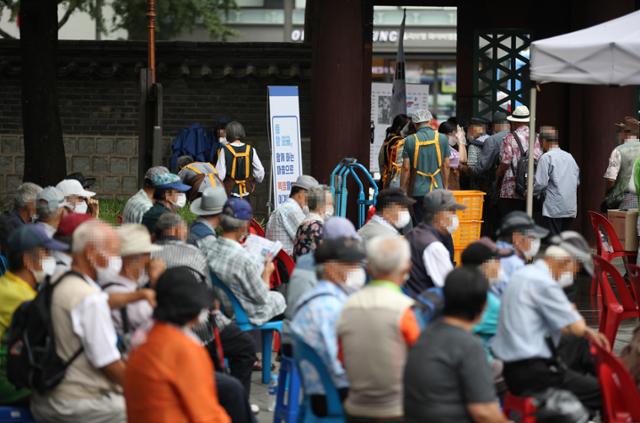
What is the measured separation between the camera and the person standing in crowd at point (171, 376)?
5.33 m

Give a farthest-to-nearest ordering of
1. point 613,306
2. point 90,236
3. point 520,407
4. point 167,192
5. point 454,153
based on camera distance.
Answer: point 454,153 < point 167,192 < point 613,306 < point 520,407 < point 90,236

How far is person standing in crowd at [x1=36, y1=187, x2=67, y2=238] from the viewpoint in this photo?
9.78m

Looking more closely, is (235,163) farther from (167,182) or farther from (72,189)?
(167,182)

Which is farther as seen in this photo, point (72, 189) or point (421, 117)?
point (421, 117)

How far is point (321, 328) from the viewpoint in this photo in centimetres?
646

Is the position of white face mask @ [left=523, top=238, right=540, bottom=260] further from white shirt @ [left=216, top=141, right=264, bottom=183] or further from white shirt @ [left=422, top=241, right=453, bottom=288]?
white shirt @ [left=216, top=141, right=264, bottom=183]

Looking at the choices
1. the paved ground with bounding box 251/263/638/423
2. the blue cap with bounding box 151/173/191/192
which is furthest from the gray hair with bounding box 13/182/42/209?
the paved ground with bounding box 251/263/638/423

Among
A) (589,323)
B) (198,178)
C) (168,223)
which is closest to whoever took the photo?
(168,223)

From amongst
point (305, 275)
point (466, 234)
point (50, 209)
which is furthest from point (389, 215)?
point (466, 234)

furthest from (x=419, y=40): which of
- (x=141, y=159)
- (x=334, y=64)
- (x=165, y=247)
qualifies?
(x=165, y=247)

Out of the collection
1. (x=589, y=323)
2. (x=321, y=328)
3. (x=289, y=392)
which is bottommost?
(x=589, y=323)

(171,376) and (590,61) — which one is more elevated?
(590,61)

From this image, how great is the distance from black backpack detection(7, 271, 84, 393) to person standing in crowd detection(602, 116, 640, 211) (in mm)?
8573

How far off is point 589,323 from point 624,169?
246cm
